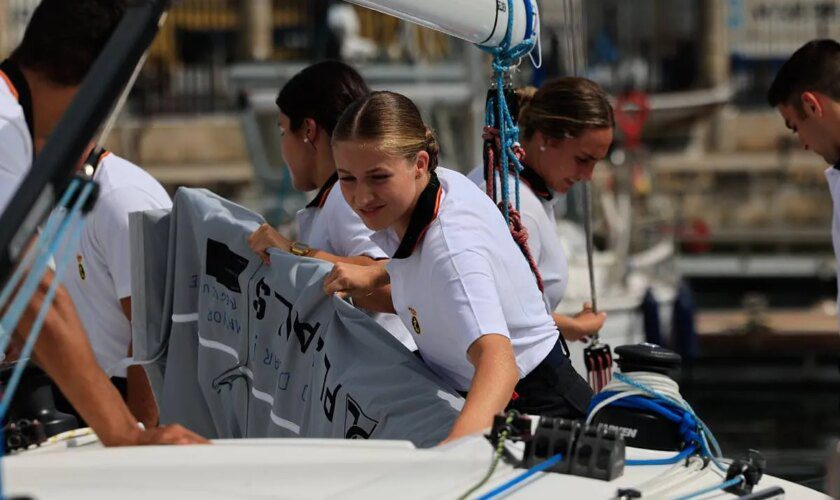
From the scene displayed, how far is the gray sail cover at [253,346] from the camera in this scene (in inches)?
133

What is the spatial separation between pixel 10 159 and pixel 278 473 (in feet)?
3.01

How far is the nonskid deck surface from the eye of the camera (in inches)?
101

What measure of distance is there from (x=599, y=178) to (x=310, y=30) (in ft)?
30.0

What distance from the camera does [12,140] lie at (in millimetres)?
2986

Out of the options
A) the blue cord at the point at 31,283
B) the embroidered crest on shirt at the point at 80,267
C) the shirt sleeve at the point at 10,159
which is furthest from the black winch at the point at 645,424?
the embroidered crest on shirt at the point at 80,267

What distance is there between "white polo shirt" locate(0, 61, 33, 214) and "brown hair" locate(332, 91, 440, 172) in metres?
0.67

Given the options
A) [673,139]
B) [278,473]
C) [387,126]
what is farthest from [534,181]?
[673,139]

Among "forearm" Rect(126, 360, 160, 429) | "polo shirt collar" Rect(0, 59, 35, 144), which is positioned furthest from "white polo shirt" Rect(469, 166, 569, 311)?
"polo shirt collar" Rect(0, 59, 35, 144)

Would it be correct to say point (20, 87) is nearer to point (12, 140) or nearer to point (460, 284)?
point (12, 140)

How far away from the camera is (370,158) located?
3123 millimetres

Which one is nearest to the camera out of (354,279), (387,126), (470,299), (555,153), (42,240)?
(42,240)

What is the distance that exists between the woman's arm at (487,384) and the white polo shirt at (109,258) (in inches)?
60.9

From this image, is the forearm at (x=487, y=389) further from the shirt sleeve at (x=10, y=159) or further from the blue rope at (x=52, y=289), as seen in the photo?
the shirt sleeve at (x=10, y=159)

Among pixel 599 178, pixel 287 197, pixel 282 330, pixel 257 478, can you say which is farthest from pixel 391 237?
pixel 599 178
